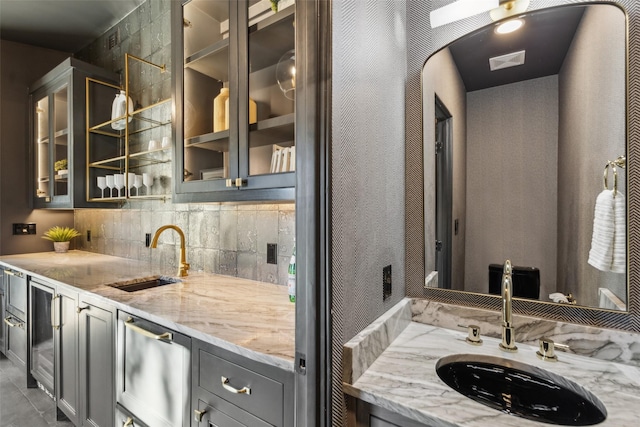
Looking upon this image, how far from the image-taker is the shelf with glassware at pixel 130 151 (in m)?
2.26

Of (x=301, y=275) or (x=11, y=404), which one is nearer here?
(x=301, y=275)

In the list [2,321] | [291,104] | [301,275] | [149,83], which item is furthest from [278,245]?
[2,321]

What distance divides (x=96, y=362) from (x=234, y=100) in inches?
56.3

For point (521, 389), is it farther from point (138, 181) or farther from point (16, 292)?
point (16, 292)

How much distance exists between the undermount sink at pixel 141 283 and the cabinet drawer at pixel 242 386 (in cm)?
96

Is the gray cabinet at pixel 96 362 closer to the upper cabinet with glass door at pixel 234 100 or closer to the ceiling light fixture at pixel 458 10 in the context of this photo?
the upper cabinet with glass door at pixel 234 100

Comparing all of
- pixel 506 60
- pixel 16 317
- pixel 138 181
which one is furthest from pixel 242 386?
pixel 16 317

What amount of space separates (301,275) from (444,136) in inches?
33.8

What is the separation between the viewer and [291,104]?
1205 mm

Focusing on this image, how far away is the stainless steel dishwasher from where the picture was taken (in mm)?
1146

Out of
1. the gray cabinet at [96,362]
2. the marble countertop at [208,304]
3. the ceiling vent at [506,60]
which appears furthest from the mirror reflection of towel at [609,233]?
the gray cabinet at [96,362]

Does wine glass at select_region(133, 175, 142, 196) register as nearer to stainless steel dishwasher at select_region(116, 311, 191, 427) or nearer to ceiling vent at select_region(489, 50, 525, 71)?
stainless steel dishwasher at select_region(116, 311, 191, 427)

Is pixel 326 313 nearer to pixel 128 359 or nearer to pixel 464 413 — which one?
pixel 464 413

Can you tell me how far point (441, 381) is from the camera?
0.84 m
